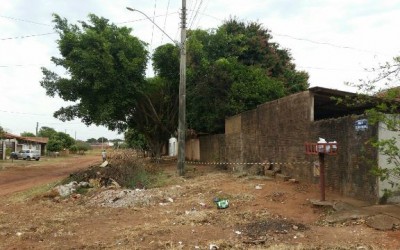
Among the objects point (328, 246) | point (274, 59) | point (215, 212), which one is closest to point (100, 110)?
point (274, 59)

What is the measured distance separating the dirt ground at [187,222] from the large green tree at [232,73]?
816 centimetres

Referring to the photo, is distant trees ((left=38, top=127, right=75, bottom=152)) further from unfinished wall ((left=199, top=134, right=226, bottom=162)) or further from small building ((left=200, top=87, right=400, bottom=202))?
small building ((left=200, top=87, right=400, bottom=202))

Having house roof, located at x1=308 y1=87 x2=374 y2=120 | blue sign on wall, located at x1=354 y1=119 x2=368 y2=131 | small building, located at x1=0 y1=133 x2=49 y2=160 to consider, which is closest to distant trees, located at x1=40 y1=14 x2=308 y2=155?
house roof, located at x1=308 y1=87 x2=374 y2=120

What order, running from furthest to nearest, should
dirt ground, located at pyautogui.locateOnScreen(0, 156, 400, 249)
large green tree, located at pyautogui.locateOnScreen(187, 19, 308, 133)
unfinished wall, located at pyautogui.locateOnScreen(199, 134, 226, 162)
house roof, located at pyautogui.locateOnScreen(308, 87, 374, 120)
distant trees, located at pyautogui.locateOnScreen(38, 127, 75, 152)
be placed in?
distant trees, located at pyautogui.locateOnScreen(38, 127, 75, 152) < unfinished wall, located at pyautogui.locateOnScreen(199, 134, 226, 162) < large green tree, located at pyautogui.locateOnScreen(187, 19, 308, 133) < house roof, located at pyautogui.locateOnScreen(308, 87, 374, 120) < dirt ground, located at pyautogui.locateOnScreen(0, 156, 400, 249)

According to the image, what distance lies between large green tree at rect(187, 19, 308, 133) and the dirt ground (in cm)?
816

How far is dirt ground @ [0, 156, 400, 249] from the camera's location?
7289 millimetres

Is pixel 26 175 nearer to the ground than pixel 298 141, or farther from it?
nearer to the ground

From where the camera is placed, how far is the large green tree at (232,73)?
21.3 meters

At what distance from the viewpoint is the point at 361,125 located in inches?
383

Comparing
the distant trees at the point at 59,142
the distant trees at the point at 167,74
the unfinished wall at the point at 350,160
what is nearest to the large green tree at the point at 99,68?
the distant trees at the point at 167,74

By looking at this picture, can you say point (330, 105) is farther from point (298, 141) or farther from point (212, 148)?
point (212, 148)

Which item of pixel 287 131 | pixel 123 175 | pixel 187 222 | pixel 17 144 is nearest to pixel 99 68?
pixel 123 175

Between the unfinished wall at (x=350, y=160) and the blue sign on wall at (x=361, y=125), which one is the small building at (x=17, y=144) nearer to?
the unfinished wall at (x=350, y=160)

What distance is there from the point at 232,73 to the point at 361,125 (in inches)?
490
